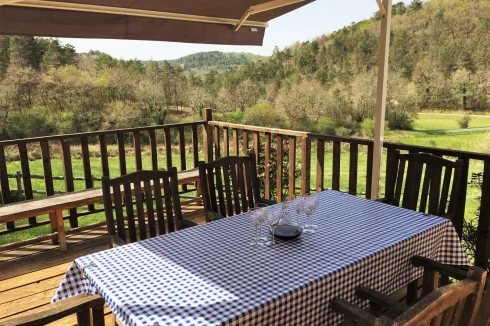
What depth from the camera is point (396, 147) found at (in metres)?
3.29

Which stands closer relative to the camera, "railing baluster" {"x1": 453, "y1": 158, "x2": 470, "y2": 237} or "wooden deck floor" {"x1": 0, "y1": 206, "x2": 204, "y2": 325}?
"wooden deck floor" {"x1": 0, "y1": 206, "x2": 204, "y2": 325}

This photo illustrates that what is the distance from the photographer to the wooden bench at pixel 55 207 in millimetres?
3322

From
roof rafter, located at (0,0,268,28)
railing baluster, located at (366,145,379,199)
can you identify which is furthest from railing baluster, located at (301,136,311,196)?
roof rafter, located at (0,0,268,28)

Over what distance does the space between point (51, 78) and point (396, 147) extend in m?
12.0

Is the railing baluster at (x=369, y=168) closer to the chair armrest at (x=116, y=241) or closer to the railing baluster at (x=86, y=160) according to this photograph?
the chair armrest at (x=116, y=241)

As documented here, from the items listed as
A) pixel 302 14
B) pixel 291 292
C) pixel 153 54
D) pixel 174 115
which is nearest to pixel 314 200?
pixel 291 292

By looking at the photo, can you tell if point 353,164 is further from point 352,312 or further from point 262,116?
point 262,116

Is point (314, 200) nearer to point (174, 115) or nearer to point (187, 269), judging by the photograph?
point (187, 269)

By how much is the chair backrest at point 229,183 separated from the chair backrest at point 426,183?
1.07 metres

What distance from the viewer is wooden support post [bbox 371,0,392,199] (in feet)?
10.2

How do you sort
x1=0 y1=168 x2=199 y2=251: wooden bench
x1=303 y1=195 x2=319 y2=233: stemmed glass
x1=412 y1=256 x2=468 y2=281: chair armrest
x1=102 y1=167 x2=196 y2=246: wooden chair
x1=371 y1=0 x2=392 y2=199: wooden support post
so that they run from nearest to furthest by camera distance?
1. x1=412 y1=256 x2=468 y2=281: chair armrest
2. x1=303 y1=195 x2=319 y2=233: stemmed glass
3. x1=102 y1=167 x2=196 y2=246: wooden chair
4. x1=371 y1=0 x2=392 y2=199: wooden support post
5. x1=0 y1=168 x2=199 y2=251: wooden bench

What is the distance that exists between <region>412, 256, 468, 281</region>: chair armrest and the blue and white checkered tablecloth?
0.14 feet

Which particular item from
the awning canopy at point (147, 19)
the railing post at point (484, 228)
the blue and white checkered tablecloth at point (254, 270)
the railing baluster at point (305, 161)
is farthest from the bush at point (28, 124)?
the railing post at point (484, 228)

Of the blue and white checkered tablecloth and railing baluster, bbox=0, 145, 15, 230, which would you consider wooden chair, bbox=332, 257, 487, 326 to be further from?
railing baluster, bbox=0, 145, 15, 230
